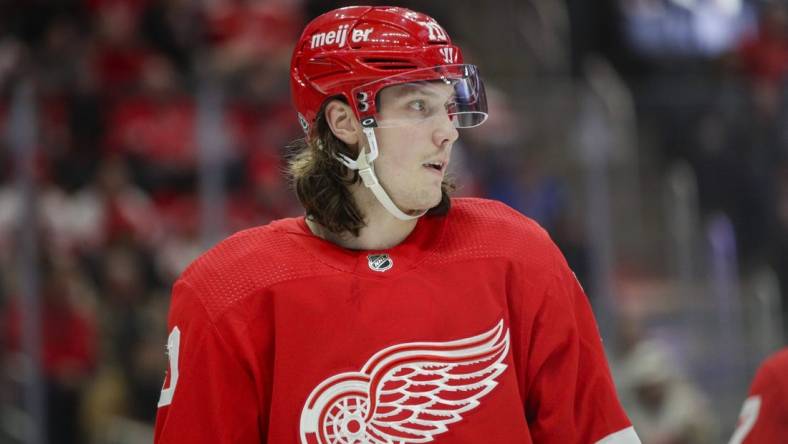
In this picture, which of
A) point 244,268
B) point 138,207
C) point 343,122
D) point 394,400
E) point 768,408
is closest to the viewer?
point 394,400

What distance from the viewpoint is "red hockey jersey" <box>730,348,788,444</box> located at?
8.50ft

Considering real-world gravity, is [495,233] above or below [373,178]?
below

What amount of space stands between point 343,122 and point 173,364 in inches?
21.4

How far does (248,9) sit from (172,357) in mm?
4221

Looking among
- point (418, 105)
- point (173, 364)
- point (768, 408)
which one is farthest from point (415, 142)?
point (768, 408)

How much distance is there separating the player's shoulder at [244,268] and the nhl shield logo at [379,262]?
0.10m

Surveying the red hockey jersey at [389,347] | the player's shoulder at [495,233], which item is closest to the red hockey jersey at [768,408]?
the red hockey jersey at [389,347]

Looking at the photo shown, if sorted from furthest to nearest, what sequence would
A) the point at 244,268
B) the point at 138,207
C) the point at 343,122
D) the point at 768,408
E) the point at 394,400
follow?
the point at 138,207
the point at 768,408
the point at 343,122
the point at 244,268
the point at 394,400

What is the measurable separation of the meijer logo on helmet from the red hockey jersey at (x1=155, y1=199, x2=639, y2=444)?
359mm

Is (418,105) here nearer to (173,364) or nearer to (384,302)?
(384,302)

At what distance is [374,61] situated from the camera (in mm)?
2125

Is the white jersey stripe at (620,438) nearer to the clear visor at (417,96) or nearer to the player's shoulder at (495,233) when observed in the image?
the player's shoulder at (495,233)

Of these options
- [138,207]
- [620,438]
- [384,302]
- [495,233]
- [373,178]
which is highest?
[373,178]

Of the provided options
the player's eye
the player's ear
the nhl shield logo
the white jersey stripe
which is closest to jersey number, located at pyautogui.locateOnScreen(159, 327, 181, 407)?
the nhl shield logo
